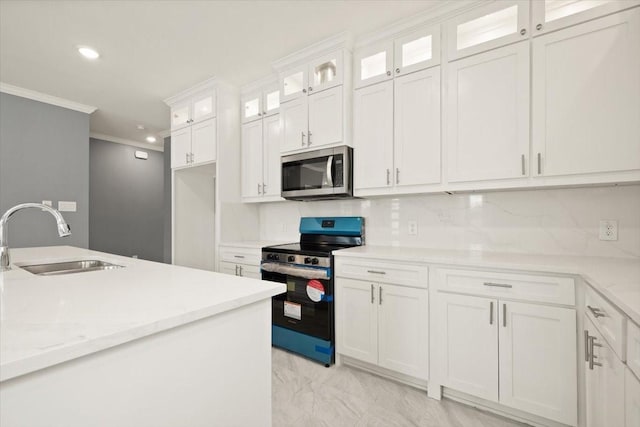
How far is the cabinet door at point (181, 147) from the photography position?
3537 mm

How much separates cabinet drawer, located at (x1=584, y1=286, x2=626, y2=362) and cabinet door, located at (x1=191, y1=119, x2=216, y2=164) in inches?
128

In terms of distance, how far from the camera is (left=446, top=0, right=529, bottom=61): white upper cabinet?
1.85 m

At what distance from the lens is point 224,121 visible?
10.8ft

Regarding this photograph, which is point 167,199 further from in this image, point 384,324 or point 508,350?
point 508,350

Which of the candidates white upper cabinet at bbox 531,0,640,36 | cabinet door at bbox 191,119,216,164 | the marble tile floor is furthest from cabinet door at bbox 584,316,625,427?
cabinet door at bbox 191,119,216,164

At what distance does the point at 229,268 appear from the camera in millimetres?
3129

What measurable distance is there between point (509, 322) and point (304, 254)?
1451 millimetres

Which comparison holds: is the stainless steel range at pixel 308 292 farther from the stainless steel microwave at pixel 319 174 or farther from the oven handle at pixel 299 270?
the stainless steel microwave at pixel 319 174

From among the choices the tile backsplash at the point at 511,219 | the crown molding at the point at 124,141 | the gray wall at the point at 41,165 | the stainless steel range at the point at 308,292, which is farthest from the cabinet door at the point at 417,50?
the crown molding at the point at 124,141

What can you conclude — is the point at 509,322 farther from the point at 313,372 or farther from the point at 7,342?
the point at 7,342

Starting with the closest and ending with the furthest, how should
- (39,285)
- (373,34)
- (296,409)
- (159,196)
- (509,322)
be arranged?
(39,285), (509,322), (296,409), (373,34), (159,196)

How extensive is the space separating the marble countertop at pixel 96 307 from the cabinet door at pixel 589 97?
1.82m

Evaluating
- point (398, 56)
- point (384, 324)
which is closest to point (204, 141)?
point (398, 56)

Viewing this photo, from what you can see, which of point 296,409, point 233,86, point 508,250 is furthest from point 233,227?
point 508,250
